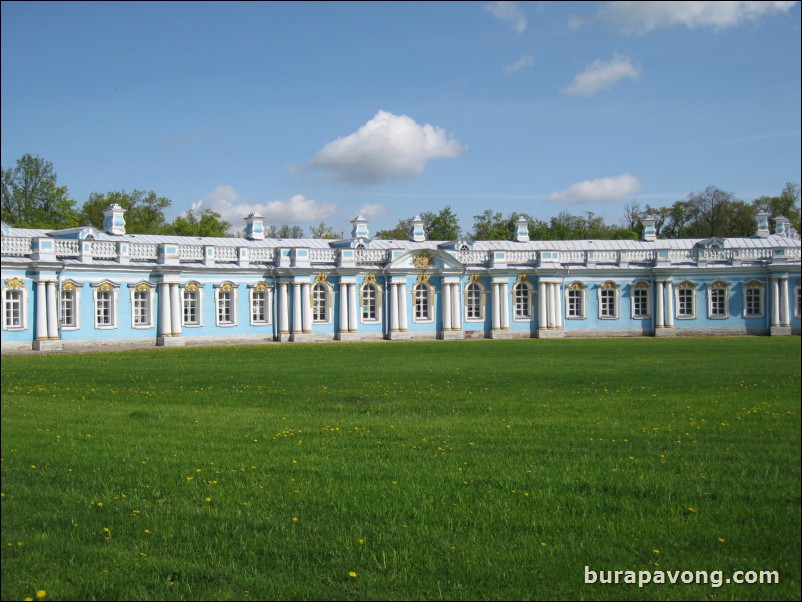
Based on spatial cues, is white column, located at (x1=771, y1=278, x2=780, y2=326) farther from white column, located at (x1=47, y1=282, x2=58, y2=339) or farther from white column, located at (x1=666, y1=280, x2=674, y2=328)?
white column, located at (x1=47, y1=282, x2=58, y2=339)

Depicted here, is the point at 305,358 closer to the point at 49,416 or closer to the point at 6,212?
the point at 49,416

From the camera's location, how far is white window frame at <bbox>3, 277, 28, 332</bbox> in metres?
33.9

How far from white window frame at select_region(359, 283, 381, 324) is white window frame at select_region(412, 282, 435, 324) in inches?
68.5

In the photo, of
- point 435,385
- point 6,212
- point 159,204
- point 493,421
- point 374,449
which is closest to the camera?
A: point 374,449

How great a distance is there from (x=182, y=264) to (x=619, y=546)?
3465cm

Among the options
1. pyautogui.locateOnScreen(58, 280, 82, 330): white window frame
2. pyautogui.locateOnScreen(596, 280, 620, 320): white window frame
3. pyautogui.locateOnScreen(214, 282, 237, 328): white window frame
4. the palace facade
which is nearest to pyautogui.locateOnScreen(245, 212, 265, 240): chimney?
the palace facade

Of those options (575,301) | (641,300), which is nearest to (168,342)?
(575,301)

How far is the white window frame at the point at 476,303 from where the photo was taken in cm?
4500

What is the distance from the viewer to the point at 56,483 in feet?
29.0

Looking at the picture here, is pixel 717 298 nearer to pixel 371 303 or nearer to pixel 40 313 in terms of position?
pixel 371 303

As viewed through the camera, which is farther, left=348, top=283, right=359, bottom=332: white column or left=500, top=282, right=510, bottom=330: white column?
left=500, top=282, right=510, bottom=330: white column

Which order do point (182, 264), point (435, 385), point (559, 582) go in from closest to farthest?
point (559, 582) < point (435, 385) < point (182, 264)

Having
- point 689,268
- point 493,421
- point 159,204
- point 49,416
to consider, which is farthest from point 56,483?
point 159,204

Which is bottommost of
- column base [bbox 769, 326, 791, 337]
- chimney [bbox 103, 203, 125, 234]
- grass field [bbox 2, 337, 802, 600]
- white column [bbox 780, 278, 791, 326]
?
grass field [bbox 2, 337, 802, 600]
